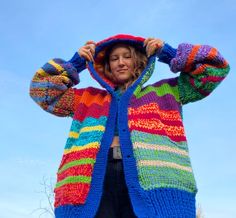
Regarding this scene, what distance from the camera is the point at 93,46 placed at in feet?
10.1

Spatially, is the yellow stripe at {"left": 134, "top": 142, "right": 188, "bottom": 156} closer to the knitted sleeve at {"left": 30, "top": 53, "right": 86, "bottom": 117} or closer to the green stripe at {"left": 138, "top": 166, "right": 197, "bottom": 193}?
the green stripe at {"left": 138, "top": 166, "right": 197, "bottom": 193}

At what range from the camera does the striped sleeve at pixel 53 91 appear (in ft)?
9.61

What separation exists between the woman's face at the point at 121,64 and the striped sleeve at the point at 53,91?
0.31 meters

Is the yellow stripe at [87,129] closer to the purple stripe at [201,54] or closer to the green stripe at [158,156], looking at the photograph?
the green stripe at [158,156]

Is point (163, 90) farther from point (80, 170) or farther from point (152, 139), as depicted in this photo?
point (80, 170)

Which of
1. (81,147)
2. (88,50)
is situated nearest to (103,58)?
(88,50)

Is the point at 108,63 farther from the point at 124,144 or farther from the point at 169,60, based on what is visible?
the point at 124,144

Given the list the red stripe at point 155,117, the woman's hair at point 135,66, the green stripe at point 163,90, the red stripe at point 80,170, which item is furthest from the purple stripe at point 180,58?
the red stripe at point 80,170

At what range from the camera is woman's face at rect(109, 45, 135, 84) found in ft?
9.73

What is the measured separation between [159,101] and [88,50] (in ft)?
2.15

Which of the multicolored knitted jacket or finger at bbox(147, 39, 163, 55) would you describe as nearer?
the multicolored knitted jacket

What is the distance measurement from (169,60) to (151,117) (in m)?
0.53

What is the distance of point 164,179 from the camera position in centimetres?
232

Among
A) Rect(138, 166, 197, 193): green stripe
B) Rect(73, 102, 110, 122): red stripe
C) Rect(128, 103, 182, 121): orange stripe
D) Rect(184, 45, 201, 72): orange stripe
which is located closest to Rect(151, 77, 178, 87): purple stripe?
Rect(184, 45, 201, 72): orange stripe
